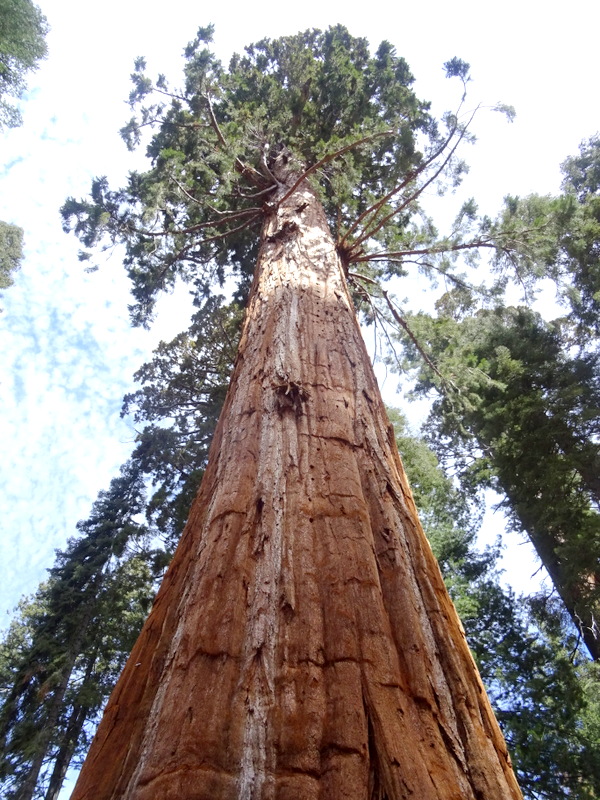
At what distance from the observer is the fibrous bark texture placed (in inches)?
50.8

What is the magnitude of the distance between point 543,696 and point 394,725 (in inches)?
366

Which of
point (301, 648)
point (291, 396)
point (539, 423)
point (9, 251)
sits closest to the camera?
point (301, 648)

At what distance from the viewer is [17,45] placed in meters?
11.6

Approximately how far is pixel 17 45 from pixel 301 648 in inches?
571

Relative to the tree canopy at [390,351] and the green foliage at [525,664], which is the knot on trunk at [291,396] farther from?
the green foliage at [525,664]

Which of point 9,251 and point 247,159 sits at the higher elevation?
point 9,251

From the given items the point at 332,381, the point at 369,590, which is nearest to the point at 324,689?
the point at 369,590

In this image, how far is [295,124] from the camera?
9789 mm

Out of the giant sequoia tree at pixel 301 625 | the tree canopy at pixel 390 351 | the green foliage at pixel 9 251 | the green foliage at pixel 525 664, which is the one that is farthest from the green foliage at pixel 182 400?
the green foliage at pixel 9 251

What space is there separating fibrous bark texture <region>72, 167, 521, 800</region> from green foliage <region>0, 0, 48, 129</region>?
12438 millimetres

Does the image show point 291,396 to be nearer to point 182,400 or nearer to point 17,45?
point 182,400

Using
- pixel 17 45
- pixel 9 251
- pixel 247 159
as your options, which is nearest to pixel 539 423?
pixel 247 159

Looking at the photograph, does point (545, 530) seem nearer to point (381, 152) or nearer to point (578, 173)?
point (381, 152)

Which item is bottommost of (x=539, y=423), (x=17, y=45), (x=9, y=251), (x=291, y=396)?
(x=291, y=396)
